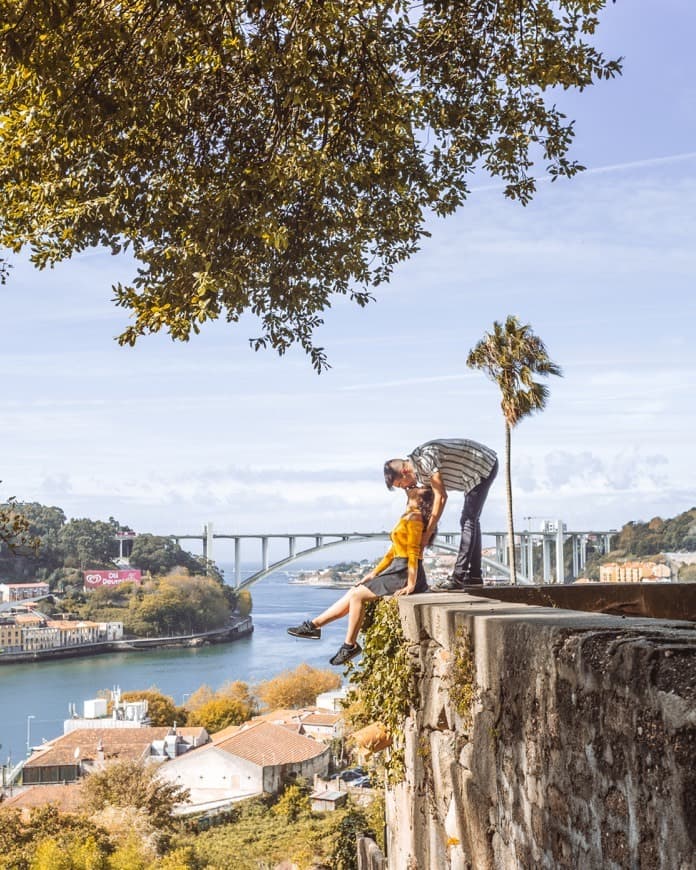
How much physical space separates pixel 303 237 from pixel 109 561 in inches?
3362

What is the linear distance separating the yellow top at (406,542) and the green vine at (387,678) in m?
0.23

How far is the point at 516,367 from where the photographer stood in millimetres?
15844

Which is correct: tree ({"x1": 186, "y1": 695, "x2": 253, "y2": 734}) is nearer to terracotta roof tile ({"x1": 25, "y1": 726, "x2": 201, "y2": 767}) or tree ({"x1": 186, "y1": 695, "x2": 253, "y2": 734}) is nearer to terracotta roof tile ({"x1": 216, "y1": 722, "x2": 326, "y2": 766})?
terracotta roof tile ({"x1": 25, "y1": 726, "x2": 201, "y2": 767})

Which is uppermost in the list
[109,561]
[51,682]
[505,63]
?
[505,63]

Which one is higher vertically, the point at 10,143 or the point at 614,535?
the point at 10,143

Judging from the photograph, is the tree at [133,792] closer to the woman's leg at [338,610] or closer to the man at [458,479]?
the woman's leg at [338,610]

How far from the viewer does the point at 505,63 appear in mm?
5656

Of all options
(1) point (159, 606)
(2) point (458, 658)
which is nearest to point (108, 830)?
(2) point (458, 658)

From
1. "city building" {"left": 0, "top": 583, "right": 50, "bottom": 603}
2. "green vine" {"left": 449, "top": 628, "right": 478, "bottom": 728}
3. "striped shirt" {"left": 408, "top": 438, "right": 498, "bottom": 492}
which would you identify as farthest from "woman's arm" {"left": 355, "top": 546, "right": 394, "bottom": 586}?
"city building" {"left": 0, "top": 583, "right": 50, "bottom": 603}

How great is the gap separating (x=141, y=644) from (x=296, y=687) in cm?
2507

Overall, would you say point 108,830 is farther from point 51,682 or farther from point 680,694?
point 51,682

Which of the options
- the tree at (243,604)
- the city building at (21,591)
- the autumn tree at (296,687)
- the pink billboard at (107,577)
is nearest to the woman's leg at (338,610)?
the autumn tree at (296,687)

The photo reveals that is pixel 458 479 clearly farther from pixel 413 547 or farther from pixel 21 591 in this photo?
pixel 21 591

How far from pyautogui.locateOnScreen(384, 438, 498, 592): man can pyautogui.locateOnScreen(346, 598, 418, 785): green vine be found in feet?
1.86
